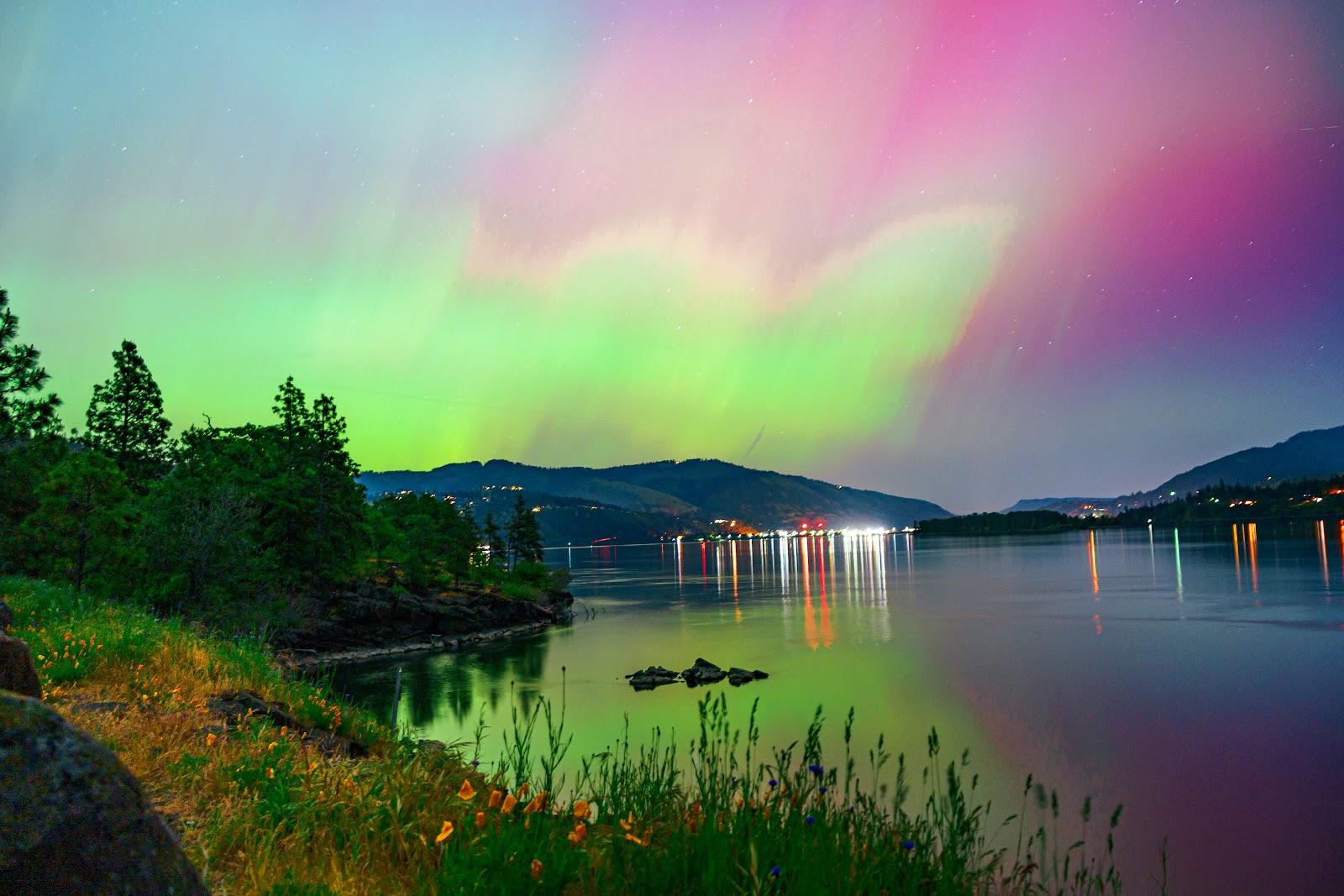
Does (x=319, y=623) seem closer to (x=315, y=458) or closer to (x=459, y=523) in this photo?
(x=315, y=458)

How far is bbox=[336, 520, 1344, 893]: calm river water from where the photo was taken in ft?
91.6

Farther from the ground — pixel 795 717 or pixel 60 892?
pixel 60 892

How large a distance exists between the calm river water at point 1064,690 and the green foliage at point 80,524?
15.3 meters

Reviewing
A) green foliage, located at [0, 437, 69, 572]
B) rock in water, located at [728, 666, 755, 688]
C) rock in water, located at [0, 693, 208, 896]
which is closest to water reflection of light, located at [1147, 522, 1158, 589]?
rock in water, located at [728, 666, 755, 688]

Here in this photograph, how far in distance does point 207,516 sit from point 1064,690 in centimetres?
4650

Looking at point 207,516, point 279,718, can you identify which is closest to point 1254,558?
point 207,516

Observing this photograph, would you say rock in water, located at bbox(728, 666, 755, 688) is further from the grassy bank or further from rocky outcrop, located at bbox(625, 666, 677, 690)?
the grassy bank

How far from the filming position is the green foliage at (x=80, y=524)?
1405 inches

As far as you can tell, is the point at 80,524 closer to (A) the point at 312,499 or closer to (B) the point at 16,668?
(A) the point at 312,499

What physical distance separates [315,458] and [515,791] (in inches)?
2649

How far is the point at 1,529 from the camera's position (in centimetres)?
3441

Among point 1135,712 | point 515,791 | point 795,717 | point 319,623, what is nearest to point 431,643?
point 319,623

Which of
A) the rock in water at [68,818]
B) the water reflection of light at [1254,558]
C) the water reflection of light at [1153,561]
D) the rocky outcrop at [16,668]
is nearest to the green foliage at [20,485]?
the rocky outcrop at [16,668]

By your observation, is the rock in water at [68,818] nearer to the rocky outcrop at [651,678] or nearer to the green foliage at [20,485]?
the green foliage at [20,485]
